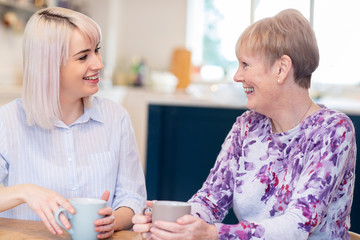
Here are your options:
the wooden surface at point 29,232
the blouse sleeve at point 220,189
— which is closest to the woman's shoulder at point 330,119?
the blouse sleeve at point 220,189

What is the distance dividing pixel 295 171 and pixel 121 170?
546 mm

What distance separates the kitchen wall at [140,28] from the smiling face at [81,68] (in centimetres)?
360

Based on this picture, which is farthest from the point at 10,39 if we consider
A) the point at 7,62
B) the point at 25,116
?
the point at 25,116

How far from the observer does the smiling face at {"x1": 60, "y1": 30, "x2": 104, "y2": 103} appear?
152cm

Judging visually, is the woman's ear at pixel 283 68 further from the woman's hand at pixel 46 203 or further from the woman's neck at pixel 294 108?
the woman's hand at pixel 46 203

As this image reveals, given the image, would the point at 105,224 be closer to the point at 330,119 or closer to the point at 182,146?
the point at 330,119

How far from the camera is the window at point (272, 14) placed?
4473 millimetres

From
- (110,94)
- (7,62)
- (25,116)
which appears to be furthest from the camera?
(110,94)

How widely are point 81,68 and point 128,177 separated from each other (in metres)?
0.36

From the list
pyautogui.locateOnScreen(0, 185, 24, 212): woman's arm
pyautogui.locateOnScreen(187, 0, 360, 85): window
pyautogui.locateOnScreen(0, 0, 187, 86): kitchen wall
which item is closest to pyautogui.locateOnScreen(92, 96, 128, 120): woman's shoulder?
pyautogui.locateOnScreen(0, 185, 24, 212): woman's arm

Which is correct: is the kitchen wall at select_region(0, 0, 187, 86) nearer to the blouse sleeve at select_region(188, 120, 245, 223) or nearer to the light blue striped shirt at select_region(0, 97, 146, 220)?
the light blue striped shirt at select_region(0, 97, 146, 220)

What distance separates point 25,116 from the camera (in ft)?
5.03

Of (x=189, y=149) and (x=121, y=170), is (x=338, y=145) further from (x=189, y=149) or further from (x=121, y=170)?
(x=189, y=149)

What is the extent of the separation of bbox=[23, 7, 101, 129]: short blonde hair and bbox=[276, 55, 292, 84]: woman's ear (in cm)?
55
